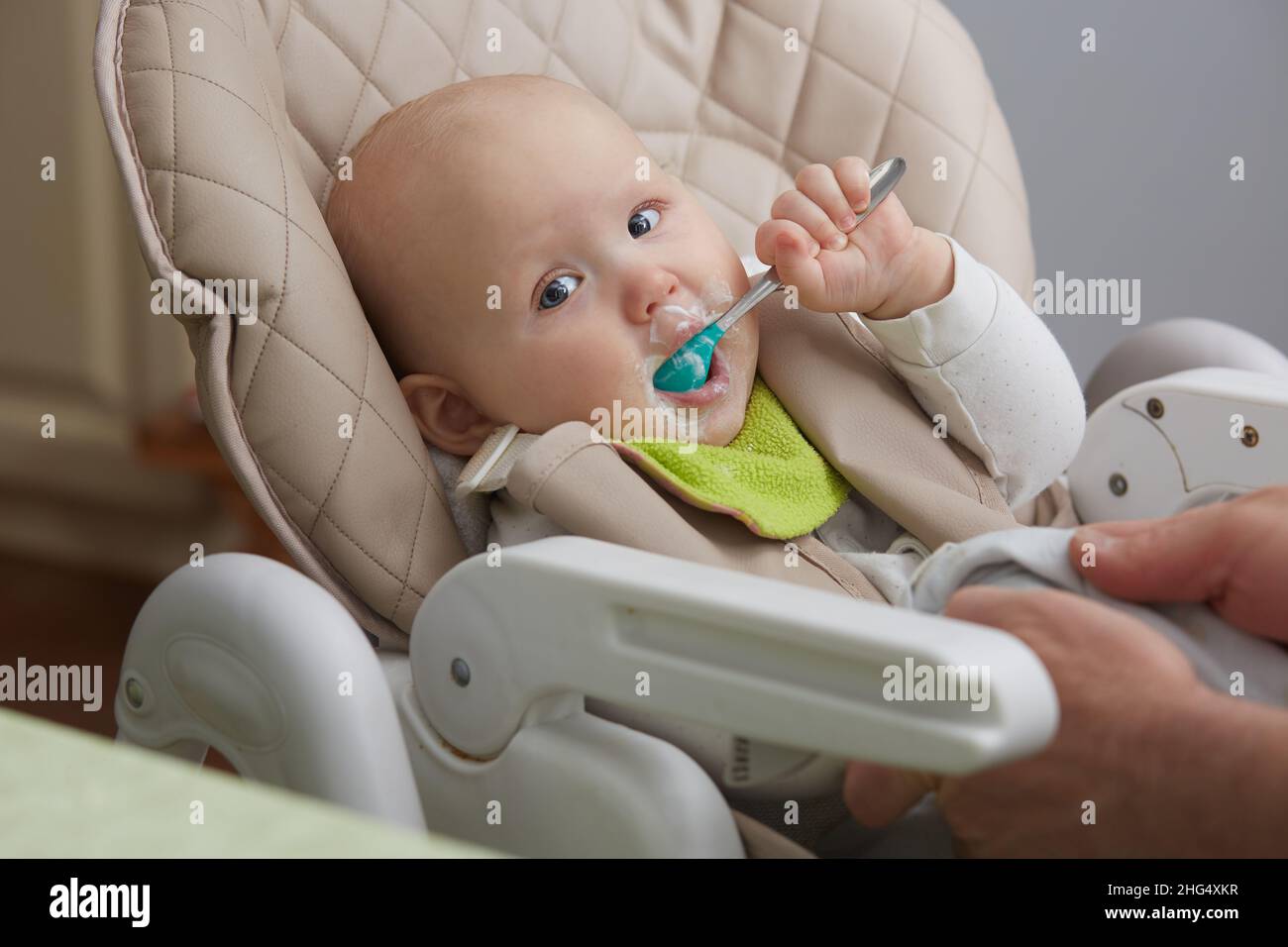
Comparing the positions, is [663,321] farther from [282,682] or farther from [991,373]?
[282,682]

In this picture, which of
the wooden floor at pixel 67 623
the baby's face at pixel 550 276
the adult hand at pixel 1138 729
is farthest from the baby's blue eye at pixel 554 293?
the wooden floor at pixel 67 623

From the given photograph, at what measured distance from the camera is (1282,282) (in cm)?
181

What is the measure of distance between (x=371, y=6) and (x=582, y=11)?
0.19 m

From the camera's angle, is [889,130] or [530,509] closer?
[530,509]

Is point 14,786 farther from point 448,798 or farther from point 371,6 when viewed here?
point 371,6

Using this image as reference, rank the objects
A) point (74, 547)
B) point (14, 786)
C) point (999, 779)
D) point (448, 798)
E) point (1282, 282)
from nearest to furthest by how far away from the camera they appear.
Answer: point (14, 786), point (999, 779), point (448, 798), point (1282, 282), point (74, 547)

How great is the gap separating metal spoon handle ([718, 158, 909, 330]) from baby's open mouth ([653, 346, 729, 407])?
0.08ft

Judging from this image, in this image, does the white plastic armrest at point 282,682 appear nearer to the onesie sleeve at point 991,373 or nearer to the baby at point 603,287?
the baby at point 603,287

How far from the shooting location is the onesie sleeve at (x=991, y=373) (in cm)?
88

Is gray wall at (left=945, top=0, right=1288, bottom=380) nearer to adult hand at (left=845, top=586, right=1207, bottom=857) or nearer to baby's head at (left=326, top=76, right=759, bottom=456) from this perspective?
baby's head at (left=326, top=76, right=759, bottom=456)

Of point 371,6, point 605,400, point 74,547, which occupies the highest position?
point 371,6

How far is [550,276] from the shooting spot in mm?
834

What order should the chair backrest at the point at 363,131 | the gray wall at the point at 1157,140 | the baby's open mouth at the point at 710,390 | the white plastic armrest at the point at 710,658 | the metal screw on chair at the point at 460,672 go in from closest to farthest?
1. the white plastic armrest at the point at 710,658
2. the metal screw on chair at the point at 460,672
3. the chair backrest at the point at 363,131
4. the baby's open mouth at the point at 710,390
5. the gray wall at the point at 1157,140
